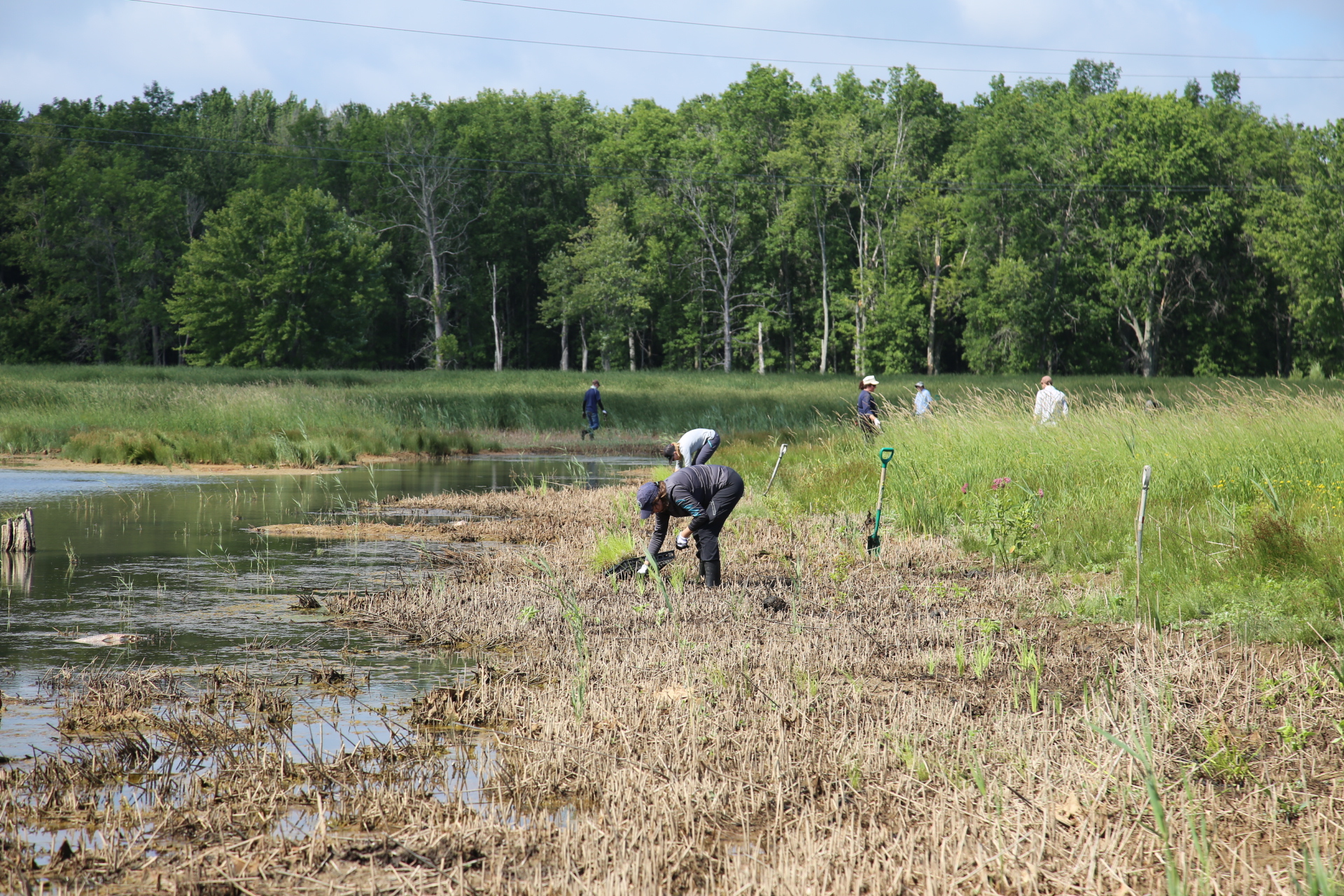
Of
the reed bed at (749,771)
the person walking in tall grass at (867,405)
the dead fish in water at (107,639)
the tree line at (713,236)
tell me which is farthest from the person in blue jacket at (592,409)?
the tree line at (713,236)

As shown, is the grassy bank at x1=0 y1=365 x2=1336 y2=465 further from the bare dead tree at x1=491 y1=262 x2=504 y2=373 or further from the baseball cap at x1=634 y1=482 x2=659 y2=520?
the bare dead tree at x1=491 y1=262 x2=504 y2=373

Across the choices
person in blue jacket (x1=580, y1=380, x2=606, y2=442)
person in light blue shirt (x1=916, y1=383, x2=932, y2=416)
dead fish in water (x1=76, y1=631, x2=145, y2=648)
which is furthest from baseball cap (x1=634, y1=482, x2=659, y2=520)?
person in blue jacket (x1=580, y1=380, x2=606, y2=442)

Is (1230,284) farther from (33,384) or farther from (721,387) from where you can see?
(33,384)

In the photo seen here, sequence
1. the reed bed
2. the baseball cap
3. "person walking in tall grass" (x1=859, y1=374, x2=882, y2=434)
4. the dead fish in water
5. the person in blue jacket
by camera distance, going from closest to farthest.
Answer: the reed bed
the dead fish in water
the baseball cap
"person walking in tall grass" (x1=859, y1=374, x2=882, y2=434)
the person in blue jacket

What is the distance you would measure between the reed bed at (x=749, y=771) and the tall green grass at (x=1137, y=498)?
26.0 inches

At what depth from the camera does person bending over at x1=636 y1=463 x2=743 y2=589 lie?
31.4ft

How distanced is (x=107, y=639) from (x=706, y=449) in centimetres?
569

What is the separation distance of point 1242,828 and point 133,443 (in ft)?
78.5

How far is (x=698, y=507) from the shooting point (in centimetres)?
962

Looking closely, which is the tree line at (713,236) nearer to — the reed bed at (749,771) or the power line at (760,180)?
the power line at (760,180)

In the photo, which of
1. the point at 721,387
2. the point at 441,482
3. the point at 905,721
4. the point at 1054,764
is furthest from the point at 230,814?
the point at 721,387

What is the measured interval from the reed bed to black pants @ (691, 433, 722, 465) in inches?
121

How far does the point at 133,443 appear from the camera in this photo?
24.0 m

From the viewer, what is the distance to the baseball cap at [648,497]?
9391 millimetres
